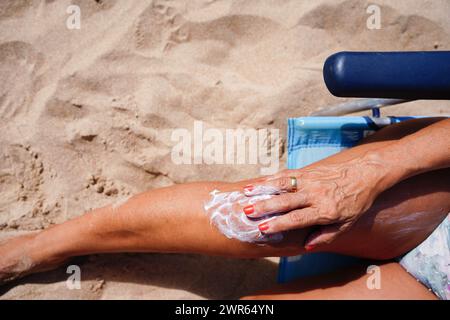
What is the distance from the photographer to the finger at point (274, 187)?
1084 mm

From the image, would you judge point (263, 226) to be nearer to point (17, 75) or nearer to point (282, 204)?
point (282, 204)

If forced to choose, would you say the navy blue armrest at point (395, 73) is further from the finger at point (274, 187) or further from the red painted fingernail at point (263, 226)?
the red painted fingernail at point (263, 226)

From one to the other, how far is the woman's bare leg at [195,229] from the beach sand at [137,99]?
0.17 m

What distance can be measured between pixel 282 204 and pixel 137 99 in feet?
3.14

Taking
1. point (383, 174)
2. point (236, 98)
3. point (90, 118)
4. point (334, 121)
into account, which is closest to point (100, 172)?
point (90, 118)

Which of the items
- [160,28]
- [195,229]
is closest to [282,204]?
[195,229]

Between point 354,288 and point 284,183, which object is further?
point 354,288

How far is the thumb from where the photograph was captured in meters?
1.08

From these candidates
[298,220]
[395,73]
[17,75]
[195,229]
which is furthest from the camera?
[17,75]

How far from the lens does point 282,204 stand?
1.05 meters

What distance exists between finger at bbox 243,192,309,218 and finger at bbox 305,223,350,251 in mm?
112

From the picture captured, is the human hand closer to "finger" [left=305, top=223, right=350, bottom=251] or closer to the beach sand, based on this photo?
"finger" [left=305, top=223, right=350, bottom=251]

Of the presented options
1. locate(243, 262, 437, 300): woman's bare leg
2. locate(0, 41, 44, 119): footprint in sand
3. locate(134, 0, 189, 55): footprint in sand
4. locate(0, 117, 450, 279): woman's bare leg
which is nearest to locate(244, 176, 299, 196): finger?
locate(0, 117, 450, 279): woman's bare leg

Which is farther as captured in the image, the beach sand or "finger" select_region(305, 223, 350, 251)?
the beach sand
